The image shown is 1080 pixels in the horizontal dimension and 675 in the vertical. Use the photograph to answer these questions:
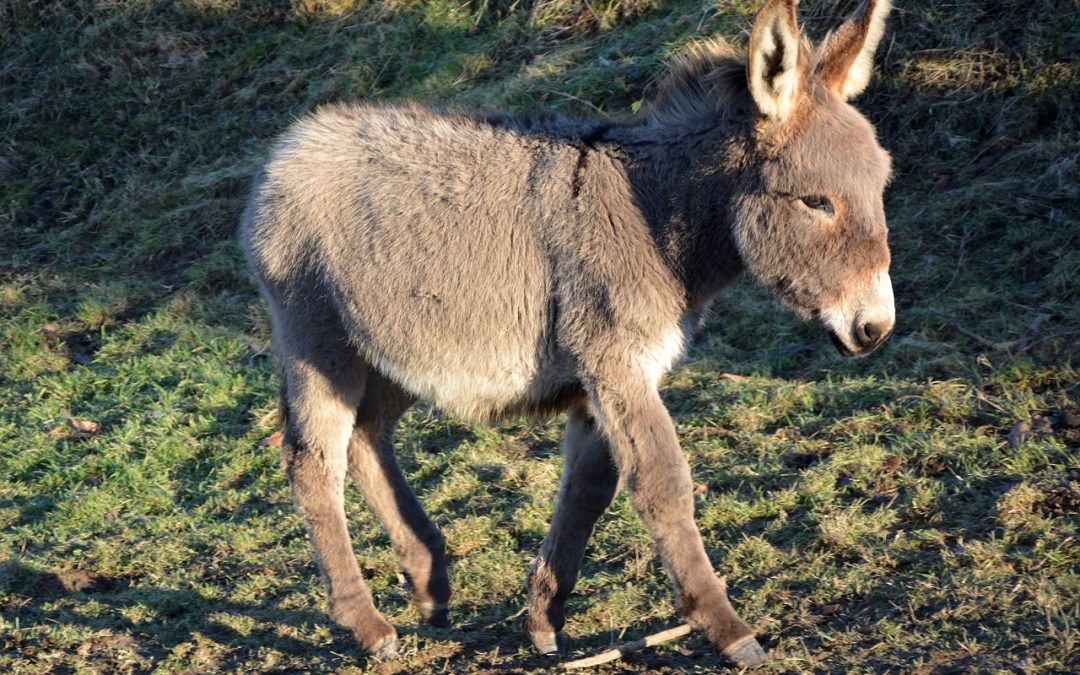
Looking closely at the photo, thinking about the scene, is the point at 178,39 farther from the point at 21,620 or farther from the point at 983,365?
the point at 983,365

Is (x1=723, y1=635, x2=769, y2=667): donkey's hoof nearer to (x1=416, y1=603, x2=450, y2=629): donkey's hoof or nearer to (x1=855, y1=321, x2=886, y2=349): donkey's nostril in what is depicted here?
(x1=855, y1=321, x2=886, y2=349): donkey's nostril

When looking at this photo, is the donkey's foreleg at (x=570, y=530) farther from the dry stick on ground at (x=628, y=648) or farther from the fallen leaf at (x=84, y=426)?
the fallen leaf at (x=84, y=426)

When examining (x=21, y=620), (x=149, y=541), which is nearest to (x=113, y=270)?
(x=149, y=541)

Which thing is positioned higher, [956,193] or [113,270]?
[956,193]

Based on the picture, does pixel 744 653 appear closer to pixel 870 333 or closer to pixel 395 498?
pixel 870 333

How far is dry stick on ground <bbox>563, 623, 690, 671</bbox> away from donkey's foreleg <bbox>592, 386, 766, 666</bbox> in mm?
230

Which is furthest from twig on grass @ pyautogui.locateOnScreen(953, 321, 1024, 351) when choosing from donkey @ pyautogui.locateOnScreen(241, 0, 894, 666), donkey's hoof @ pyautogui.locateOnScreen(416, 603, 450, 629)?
donkey's hoof @ pyautogui.locateOnScreen(416, 603, 450, 629)

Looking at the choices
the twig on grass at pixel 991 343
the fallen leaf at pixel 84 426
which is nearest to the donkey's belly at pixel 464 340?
the twig on grass at pixel 991 343

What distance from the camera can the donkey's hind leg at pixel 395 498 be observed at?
179 inches

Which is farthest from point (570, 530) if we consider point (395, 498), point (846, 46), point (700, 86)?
point (846, 46)

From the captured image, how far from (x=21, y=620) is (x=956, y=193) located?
5.41 metres

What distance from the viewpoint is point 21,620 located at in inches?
196

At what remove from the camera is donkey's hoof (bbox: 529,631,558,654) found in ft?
13.5

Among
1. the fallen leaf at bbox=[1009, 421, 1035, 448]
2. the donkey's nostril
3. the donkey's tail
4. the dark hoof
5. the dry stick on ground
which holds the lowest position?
the dark hoof
